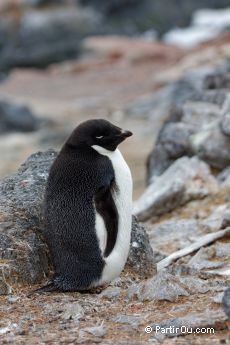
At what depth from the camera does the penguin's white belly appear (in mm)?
5520

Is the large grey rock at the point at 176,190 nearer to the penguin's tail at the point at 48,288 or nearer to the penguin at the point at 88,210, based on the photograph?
the penguin at the point at 88,210

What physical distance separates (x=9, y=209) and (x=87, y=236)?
75 centimetres

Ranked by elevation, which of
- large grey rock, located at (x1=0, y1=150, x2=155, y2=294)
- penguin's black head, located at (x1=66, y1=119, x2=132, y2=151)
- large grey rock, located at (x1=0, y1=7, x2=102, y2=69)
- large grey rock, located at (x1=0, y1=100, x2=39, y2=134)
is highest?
large grey rock, located at (x1=0, y1=7, x2=102, y2=69)

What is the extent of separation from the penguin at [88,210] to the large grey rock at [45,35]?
29.1 metres

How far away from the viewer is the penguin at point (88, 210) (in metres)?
5.43

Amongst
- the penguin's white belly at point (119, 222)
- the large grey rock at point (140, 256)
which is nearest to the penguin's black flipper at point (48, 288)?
the penguin's white belly at point (119, 222)

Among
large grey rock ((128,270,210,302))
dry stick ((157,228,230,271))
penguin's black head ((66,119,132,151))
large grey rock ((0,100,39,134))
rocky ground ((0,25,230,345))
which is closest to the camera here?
rocky ground ((0,25,230,345))

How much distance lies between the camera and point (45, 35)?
37.8m

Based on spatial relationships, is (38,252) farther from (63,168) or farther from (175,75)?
(175,75)

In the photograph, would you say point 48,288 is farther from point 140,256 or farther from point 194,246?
point 194,246

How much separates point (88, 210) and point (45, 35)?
109 ft

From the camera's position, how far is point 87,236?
542 centimetres

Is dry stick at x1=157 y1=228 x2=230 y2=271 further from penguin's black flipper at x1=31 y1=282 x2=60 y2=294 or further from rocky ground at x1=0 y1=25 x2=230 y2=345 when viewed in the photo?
penguin's black flipper at x1=31 y1=282 x2=60 y2=294

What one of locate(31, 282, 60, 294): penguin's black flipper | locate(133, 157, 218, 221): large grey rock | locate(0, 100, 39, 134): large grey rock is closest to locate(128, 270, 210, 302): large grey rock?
locate(31, 282, 60, 294): penguin's black flipper
